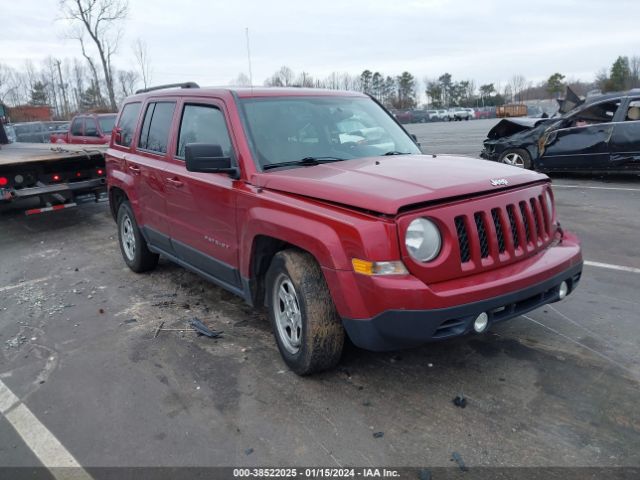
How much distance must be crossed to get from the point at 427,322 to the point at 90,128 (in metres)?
14.3

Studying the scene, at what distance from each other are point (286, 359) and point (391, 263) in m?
1.23

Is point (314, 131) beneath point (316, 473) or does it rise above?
above

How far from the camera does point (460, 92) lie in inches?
3969

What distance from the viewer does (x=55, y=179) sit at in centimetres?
884

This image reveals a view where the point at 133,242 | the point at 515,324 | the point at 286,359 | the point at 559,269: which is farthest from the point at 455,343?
the point at 133,242

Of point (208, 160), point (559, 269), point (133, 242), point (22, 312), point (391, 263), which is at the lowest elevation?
point (22, 312)

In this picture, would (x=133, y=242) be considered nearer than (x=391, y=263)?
No

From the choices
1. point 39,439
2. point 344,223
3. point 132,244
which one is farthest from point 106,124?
point 344,223

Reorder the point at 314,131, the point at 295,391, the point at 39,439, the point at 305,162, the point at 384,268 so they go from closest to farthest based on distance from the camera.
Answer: the point at 384,268 < the point at 39,439 < the point at 295,391 < the point at 305,162 < the point at 314,131

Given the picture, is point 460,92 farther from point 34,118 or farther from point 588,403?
point 588,403

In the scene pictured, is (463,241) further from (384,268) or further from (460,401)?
(460,401)

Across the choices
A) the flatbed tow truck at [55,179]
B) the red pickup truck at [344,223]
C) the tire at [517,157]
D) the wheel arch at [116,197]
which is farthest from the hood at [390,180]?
the tire at [517,157]

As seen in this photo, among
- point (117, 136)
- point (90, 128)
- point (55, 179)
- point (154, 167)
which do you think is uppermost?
point (117, 136)

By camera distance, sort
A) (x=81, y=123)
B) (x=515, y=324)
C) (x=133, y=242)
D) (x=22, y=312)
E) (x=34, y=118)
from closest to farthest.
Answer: (x=515, y=324)
(x=22, y=312)
(x=133, y=242)
(x=81, y=123)
(x=34, y=118)
